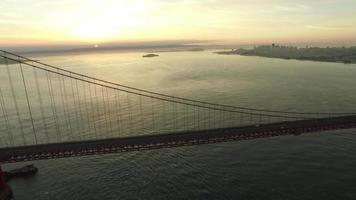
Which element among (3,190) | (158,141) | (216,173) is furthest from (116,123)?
(3,190)

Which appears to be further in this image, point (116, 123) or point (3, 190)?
point (116, 123)

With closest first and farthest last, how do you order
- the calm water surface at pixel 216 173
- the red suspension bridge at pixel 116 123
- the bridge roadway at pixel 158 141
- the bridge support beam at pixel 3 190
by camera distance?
the bridge roadway at pixel 158 141
the bridge support beam at pixel 3 190
the calm water surface at pixel 216 173
the red suspension bridge at pixel 116 123

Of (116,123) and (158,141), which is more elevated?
(158,141)

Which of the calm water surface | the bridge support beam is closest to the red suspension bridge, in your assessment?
the bridge support beam

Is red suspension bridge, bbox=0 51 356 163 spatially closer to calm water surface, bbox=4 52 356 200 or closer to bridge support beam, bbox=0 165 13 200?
bridge support beam, bbox=0 165 13 200

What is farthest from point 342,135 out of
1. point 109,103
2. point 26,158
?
point 109,103

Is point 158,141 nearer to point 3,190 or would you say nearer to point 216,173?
point 216,173

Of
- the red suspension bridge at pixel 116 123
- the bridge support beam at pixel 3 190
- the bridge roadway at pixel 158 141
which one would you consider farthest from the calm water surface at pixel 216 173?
the bridge roadway at pixel 158 141

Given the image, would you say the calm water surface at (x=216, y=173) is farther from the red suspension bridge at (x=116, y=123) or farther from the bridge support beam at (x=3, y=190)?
the red suspension bridge at (x=116, y=123)
